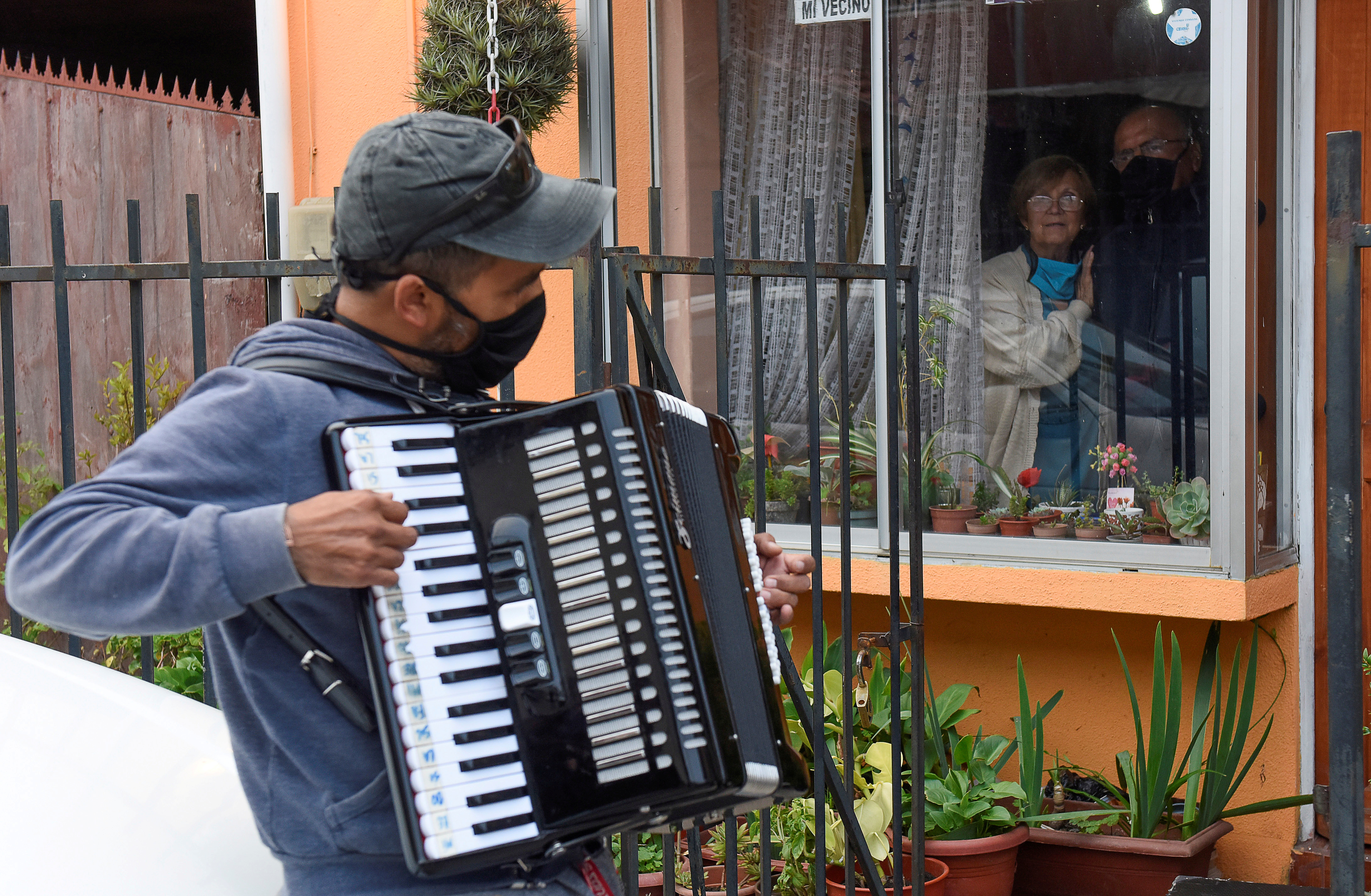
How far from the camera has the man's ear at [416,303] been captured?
1.45 metres

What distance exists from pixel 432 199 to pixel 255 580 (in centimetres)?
47

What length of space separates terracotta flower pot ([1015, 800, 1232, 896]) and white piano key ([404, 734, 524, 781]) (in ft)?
8.82

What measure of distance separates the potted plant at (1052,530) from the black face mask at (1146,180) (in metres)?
1.03

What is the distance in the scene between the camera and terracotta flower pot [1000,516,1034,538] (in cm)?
406

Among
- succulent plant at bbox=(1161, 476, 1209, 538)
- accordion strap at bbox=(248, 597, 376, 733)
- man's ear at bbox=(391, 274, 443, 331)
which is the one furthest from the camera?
succulent plant at bbox=(1161, 476, 1209, 538)

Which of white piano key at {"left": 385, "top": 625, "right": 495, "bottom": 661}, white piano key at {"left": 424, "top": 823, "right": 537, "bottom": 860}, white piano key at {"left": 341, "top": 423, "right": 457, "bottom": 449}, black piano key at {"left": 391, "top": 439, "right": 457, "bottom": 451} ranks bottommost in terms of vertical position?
white piano key at {"left": 424, "top": 823, "right": 537, "bottom": 860}

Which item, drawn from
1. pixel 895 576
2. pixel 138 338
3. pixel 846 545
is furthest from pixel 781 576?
pixel 138 338

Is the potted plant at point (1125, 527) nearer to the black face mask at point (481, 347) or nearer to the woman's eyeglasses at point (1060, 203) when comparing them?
the woman's eyeglasses at point (1060, 203)

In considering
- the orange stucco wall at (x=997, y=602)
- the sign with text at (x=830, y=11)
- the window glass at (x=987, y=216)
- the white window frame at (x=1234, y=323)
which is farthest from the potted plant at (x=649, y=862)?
the sign with text at (x=830, y=11)

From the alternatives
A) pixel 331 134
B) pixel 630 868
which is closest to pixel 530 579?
pixel 630 868

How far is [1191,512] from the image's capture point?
376cm

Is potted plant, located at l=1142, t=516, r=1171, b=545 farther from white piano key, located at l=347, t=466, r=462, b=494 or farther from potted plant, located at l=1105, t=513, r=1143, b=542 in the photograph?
white piano key, located at l=347, t=466, r=462, b=494

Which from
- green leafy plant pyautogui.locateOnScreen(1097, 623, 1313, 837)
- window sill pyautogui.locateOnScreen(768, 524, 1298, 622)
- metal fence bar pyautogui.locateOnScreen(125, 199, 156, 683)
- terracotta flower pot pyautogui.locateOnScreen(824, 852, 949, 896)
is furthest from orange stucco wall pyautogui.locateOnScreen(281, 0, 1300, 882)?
metal fence bar pyautogui.locateOnScreen(125, 199, 156, 683)

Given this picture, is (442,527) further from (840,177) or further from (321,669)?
(840,177)
